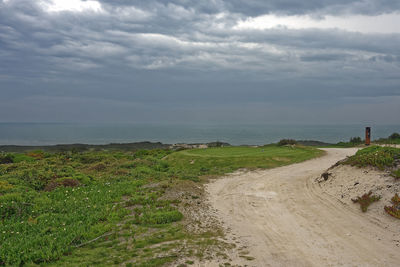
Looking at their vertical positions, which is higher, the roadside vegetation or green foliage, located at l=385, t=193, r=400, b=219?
the roadside vegetation

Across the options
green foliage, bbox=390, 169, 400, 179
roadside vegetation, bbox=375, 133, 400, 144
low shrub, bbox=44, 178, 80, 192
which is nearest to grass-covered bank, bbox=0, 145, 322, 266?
low shrub, bbox=44, 178, 80, 192

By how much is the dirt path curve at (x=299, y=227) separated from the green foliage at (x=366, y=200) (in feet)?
1.22

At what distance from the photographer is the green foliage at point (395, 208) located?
31.6 ft

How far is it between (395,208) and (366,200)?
3.85 feet

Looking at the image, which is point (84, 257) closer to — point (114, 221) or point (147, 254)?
point (147, 254)

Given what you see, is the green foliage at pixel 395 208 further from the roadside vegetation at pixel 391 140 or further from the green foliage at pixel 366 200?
the roadside vegetation at pixel 391 140

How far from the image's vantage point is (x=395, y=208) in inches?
392

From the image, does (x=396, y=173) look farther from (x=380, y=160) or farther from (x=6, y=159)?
(x=6, y=159)

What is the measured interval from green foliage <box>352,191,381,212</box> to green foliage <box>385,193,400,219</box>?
65cm

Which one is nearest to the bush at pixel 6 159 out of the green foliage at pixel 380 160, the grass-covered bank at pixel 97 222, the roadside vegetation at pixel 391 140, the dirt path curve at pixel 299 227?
the grass-covered bank at pixel 97 222

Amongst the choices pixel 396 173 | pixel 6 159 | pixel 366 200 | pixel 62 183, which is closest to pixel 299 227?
pixel 366 200

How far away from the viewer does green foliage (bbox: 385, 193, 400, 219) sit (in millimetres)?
9617

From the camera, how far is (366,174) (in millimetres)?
13102

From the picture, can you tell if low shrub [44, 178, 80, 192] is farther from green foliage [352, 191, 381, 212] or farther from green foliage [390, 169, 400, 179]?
green foliage [390, 169, 400, 179]
